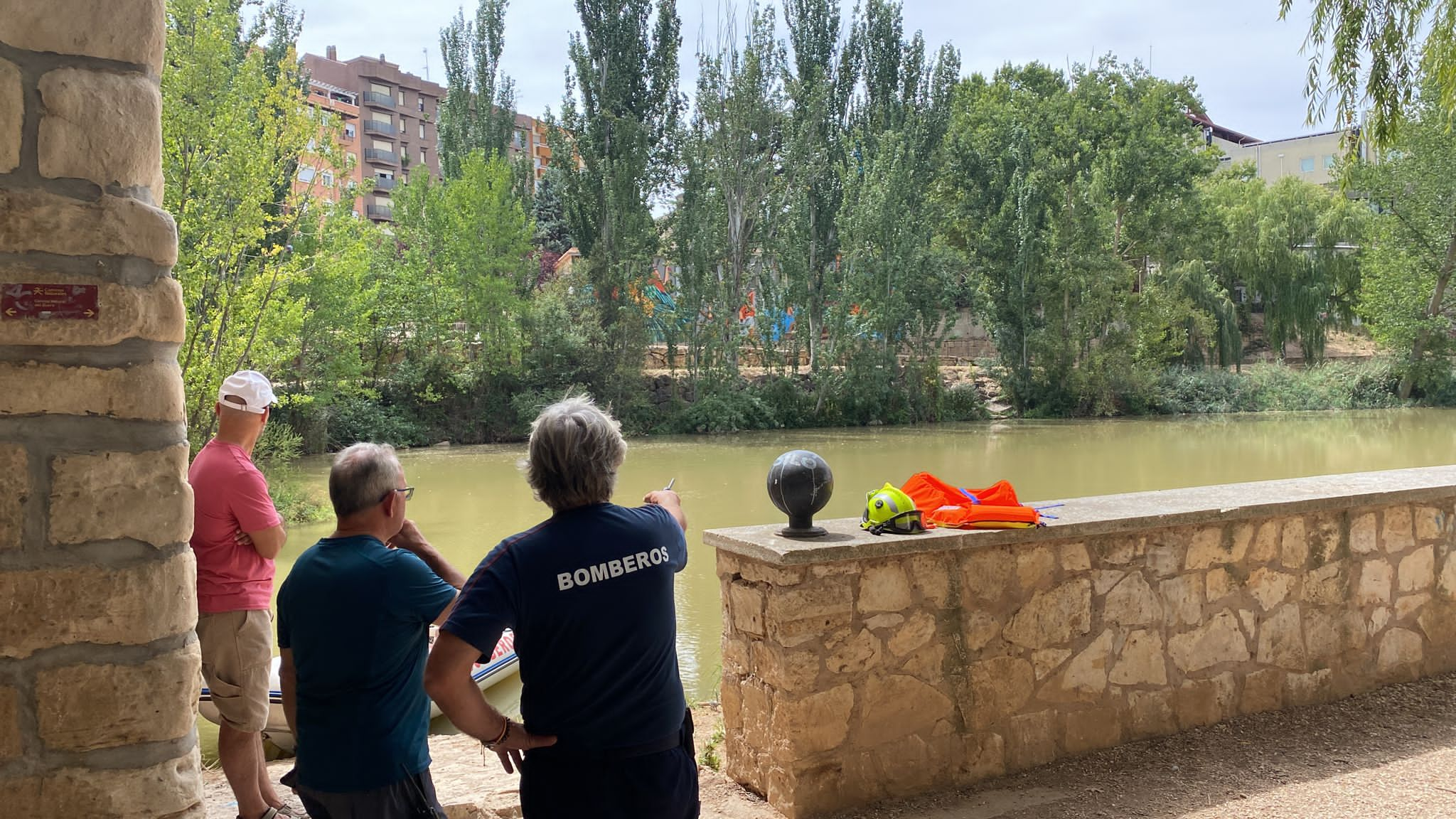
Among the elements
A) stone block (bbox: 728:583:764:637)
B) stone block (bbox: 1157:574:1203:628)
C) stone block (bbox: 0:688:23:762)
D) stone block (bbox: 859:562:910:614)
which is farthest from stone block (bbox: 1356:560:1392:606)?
stone block (bbox: 0:688:23:762)

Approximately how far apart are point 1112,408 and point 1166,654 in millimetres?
31045

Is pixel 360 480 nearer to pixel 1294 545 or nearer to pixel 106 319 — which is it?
pixel 106 319

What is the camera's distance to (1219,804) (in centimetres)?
332

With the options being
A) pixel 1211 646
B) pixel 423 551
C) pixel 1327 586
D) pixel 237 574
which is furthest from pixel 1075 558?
pixel 237 574

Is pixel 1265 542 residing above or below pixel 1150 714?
above

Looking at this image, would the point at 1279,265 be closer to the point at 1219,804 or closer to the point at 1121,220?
the point at 1121,220

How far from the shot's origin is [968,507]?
11.8ft

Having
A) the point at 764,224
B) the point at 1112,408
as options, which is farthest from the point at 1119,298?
the point at 764,224

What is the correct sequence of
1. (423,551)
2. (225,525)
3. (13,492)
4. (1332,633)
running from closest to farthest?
(13,492), (423,551), (225,525), (1332,633)

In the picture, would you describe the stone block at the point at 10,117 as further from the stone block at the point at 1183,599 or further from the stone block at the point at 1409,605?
the stone block at the point at 1409,605

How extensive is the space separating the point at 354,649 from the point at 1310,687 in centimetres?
369

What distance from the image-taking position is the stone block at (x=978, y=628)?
350 cm

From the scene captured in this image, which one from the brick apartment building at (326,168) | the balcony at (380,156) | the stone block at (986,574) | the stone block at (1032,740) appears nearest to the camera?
the stone block at (986,574)

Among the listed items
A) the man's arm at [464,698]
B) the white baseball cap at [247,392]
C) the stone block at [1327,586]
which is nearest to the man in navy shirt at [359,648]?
the man's arm at [464,698]
